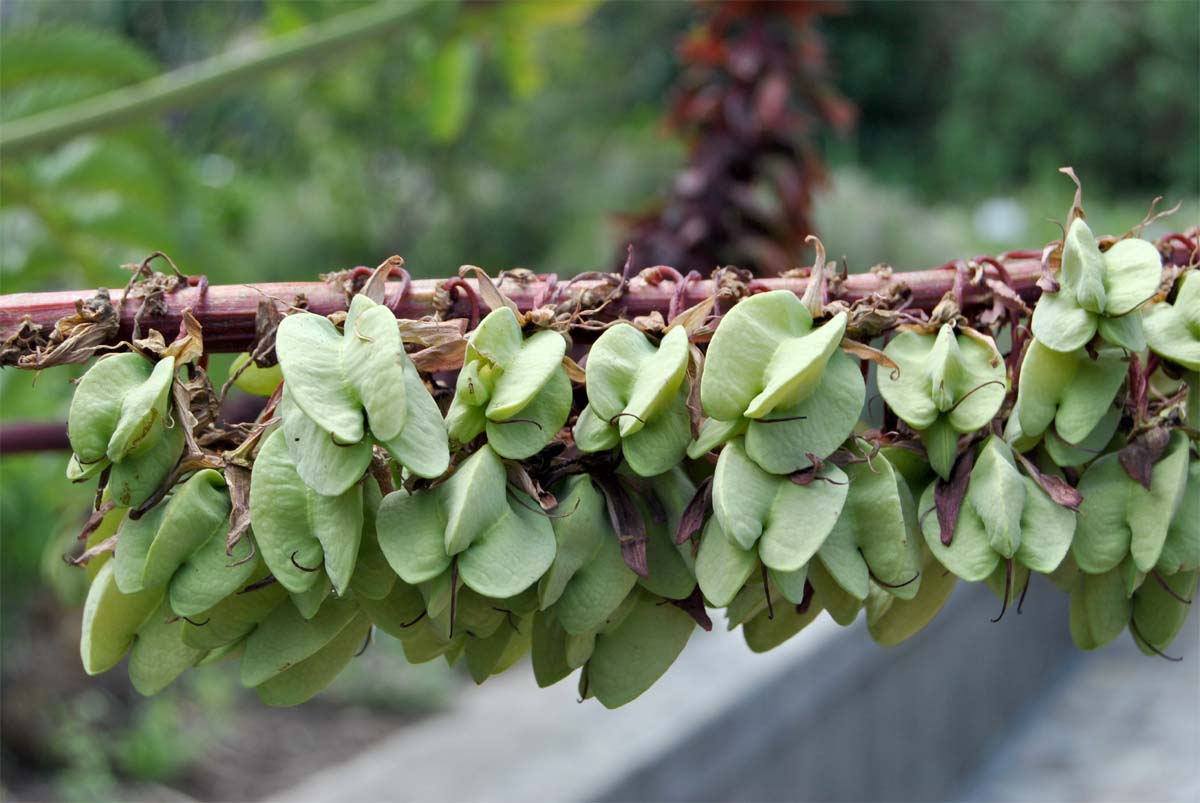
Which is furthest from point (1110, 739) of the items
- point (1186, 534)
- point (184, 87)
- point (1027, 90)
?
point (1027, 90)

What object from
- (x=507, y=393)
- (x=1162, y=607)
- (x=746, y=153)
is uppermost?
(x=507, y=393)

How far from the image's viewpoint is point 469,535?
14.7 inches

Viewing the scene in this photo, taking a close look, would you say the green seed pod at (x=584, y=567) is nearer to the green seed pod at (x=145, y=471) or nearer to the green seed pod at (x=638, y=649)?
the green seed pod at (x=638, y=649)

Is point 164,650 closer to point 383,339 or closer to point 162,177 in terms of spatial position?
point 383,339

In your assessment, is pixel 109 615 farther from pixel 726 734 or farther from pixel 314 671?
pixel 726 734

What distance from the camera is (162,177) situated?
1.50m

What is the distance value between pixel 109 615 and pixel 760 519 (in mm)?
252

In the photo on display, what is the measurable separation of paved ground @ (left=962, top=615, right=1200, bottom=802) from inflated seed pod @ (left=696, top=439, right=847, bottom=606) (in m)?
2.45

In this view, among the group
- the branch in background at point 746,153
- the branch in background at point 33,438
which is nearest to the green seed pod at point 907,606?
the branch in background at point 33,438

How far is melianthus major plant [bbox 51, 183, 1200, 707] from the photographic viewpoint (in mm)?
376

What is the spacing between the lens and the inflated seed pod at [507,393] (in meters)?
0.38

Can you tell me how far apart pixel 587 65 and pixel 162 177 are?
5498 millimetres

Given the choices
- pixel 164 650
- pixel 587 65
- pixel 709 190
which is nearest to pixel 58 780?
pixel 709 190

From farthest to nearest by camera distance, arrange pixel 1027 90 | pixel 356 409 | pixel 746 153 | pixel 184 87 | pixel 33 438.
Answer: pixel 1027 90 → pixel 746 153 → pixel 184 87 → pixel 33 438 → pixel 356 409
